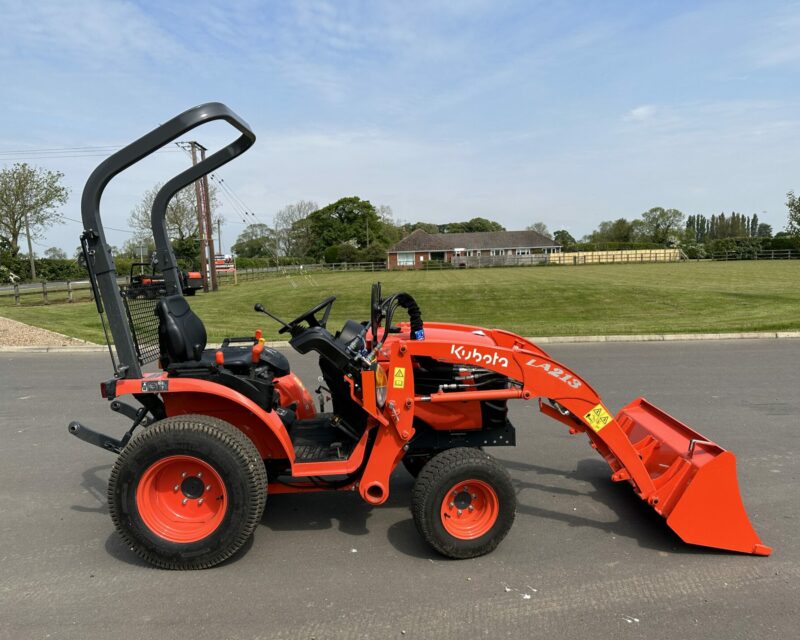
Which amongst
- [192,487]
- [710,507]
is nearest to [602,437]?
[710,507]

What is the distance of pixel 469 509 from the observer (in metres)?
3.19

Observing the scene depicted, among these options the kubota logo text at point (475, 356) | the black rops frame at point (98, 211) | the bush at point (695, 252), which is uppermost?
the bush at point (695, 252)

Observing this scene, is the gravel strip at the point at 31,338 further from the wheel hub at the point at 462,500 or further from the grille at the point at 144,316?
the wheel hub at the point at 462,500

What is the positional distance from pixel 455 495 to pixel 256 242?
294 ft

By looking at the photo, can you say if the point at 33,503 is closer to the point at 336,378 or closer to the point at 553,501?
the point at 336,378

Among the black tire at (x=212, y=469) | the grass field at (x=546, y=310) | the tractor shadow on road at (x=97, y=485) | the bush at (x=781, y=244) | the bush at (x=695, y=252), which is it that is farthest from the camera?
the bush at (x=695, y=252)

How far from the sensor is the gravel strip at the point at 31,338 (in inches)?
419

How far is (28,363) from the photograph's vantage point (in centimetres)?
891

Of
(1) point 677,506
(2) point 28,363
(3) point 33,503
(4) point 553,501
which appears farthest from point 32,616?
(2) point 28,363

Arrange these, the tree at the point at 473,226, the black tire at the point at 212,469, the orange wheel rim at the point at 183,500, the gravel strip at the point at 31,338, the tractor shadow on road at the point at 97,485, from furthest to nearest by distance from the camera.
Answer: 1. the tree at the point at 473,226
2. the gravel strip at the point at 31,338
3. the tractor shadow on road at the point at 97,485
4. the orange wheel rim at the point at 183,500
5. the black tire at the point at 212,469

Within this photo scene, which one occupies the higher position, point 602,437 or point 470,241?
point 470,241

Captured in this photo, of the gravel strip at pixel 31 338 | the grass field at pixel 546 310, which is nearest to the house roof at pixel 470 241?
the grass field at pixel 546 310

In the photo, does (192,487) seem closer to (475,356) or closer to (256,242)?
(475,356)

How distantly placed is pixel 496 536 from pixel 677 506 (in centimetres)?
102
